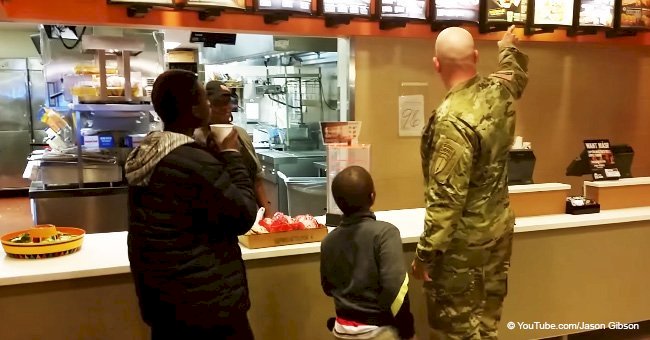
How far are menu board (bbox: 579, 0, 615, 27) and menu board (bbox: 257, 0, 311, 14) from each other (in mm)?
2257

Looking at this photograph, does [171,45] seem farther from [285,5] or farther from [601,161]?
[601,161]

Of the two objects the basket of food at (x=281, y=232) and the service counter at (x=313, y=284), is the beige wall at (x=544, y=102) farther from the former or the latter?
the basket of food at (x=281, y=232)

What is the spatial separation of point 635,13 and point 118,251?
14.3 feet

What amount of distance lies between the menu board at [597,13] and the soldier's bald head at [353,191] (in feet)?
10.6

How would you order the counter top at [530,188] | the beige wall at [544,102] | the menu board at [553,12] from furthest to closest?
the menu board at [553,12], the beige wall at [544,102], the counter top at [530,188]

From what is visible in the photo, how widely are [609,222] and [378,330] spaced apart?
191 cm

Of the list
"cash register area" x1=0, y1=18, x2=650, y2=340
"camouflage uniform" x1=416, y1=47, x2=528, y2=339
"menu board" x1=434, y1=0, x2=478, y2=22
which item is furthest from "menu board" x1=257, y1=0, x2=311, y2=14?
"camouflage uniform" x1=416, y1=47, x2=528, y2=339

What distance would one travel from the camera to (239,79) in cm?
751

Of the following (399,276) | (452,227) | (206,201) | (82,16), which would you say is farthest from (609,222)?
(82,16)

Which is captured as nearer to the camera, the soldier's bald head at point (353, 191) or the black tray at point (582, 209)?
the soldier's bald head at point (353, 191)

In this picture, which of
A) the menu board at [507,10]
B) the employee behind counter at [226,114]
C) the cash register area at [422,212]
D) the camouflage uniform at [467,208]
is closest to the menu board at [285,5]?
the cash register area at [422,212]

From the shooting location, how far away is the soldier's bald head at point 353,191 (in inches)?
83.9

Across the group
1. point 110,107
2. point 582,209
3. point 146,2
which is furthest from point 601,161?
point 110,107

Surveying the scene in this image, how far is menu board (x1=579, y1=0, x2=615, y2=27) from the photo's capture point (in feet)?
14.8
